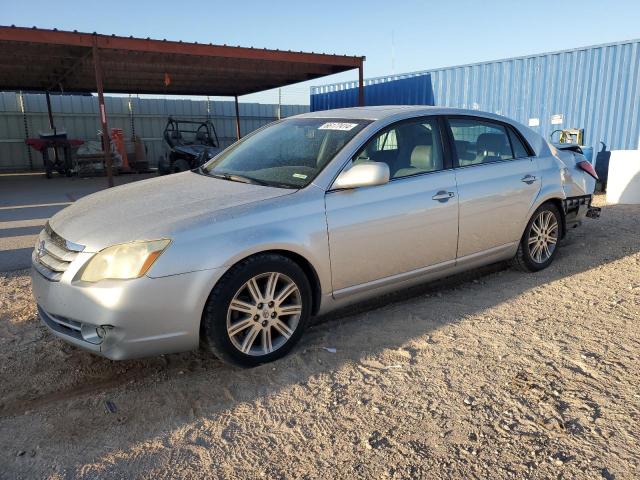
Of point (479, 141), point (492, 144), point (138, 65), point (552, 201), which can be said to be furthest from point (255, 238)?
point (138, 65)

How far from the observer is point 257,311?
2.94 m

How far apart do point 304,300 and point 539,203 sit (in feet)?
8.55

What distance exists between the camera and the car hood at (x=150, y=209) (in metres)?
2.71

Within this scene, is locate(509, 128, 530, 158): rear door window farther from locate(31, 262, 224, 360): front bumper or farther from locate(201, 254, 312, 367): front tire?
locate(31, 262, 224, 360): front bumper

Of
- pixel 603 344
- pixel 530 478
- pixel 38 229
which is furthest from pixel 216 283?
pixel 38 229

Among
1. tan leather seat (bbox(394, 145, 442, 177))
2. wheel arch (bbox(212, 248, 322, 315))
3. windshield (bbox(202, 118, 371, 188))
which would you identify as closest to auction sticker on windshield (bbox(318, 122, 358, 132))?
windshield (bbox(202, 118, 371, 188))

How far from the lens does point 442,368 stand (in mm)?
2975

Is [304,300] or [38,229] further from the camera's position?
[38,229]

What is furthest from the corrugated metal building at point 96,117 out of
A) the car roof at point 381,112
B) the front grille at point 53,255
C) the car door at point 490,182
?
the front grille at point 53,255

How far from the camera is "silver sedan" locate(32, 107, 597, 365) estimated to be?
2.64 meters

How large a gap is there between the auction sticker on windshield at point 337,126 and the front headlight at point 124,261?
1.63m

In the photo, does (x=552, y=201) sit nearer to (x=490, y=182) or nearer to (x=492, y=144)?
(x=492, y=144)

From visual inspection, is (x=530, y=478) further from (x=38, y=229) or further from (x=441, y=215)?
(x=38, y=229)

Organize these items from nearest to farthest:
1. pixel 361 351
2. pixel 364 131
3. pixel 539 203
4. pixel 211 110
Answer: pixel 361 351 → pixel 364 131 → pixel 539 203 → pixel 211 110
